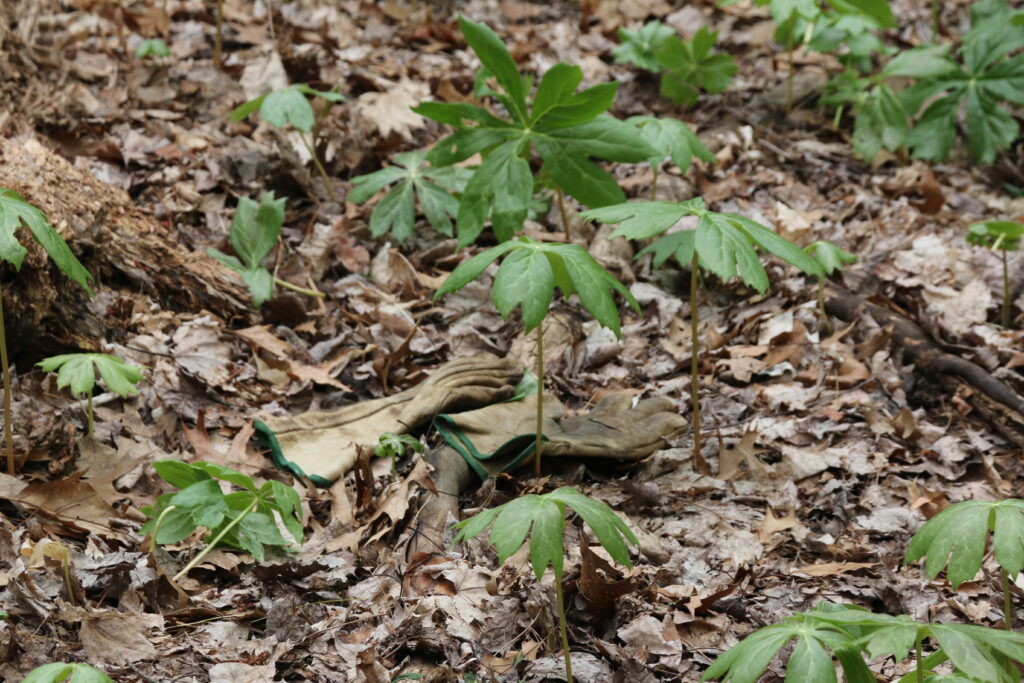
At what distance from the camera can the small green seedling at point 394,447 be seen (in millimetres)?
3129

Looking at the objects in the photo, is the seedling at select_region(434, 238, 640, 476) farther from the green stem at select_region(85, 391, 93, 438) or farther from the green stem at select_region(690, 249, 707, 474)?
the green stem at select_region(85, 391, 93, 438)

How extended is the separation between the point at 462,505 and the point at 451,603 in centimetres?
52

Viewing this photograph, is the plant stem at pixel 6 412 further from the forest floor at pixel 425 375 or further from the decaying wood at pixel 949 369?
the decaying wood at pixel 949 369

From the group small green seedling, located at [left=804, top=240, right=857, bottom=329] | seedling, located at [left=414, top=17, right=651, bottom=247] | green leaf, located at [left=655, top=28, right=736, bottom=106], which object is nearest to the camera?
seedling, located at [left=414, top=17, right=651, bottom=247]

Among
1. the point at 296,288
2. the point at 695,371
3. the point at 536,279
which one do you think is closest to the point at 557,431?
the point at 695,371

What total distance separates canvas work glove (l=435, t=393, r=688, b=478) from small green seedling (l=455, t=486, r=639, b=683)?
113cm

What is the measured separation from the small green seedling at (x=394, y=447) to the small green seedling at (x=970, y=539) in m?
1.71

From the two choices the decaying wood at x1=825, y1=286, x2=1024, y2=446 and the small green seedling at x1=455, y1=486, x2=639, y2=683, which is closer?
the small green seedling at x1=455, y1=486, x2=639, y2=683

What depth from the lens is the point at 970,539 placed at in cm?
187

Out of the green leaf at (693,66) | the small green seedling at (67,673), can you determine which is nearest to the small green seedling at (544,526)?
the small green seedling at (67,673)

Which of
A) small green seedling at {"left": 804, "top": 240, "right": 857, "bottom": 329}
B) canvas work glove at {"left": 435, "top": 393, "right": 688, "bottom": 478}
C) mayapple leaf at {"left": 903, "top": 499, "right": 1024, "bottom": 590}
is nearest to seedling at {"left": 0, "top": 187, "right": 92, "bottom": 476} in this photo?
canvas work glove at {"left": 435, "top": 393, "right": 688, "bottom": 478}

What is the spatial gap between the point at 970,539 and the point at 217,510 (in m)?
1.95

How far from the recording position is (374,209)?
4.45m

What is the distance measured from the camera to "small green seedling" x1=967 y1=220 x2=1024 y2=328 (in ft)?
12.0
